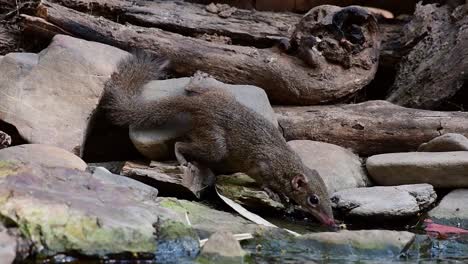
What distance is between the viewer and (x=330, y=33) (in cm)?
645

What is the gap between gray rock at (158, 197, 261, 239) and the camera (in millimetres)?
4160

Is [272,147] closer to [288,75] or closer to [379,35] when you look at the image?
[288,75]

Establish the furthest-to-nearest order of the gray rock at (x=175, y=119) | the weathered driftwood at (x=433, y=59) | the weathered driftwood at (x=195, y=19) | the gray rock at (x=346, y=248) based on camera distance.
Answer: the weathered driftwood at (x=195, y=19) → the weathered driftwood at (x=433, y=59) → the gray rock at (x=175, y=119) → the gray rock at (x=346, y=248)

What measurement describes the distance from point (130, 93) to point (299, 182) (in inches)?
56.1

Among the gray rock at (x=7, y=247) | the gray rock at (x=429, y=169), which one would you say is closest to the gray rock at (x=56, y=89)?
the gray rock at (x=7, y=247)

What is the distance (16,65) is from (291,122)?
2.23m

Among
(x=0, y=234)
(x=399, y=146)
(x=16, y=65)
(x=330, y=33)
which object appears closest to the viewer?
(x=0, y=234)

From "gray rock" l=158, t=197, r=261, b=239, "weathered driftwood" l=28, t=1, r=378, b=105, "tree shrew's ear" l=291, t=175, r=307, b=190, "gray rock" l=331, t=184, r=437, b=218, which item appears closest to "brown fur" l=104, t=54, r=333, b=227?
"tree shrew's ear" l=291, t=175, r=307, b=190

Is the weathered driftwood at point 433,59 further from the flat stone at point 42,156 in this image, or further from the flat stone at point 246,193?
the flat stone at point 42,156

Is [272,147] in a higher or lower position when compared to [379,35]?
lower

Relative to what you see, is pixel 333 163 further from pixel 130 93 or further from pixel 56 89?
pixel 56 89

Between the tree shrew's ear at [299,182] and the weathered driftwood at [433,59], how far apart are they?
190 centimetres

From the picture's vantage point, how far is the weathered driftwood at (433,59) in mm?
6422

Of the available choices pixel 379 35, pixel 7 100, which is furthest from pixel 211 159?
pixel 379 35
